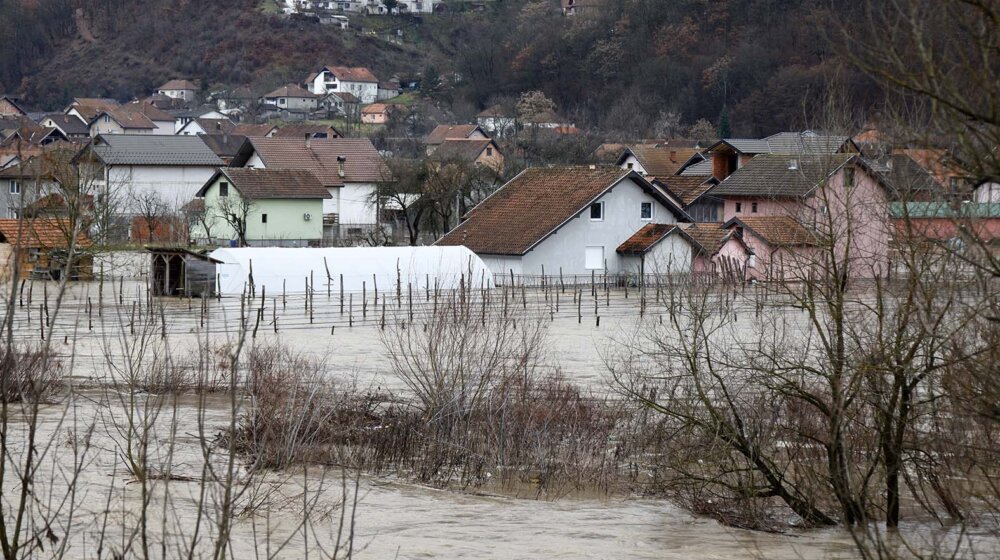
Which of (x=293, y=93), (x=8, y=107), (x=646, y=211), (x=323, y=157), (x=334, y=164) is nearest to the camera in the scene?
(x=646, y=211)

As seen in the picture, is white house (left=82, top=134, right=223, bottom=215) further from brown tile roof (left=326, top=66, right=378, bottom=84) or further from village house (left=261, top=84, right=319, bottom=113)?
brown tile roof (left=326, top=66, right=378, bottom=84)

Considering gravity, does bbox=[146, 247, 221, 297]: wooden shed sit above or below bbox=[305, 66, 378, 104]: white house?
below

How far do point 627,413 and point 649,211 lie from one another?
96.4ft

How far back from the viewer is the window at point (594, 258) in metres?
44.0

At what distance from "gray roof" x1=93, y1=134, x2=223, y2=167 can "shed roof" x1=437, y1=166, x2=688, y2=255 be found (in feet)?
67.4

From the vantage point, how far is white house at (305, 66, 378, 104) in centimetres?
13531

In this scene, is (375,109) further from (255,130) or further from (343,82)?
(255,130)

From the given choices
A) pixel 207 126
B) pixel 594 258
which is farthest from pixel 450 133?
pixel 594 258

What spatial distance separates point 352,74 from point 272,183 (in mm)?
86359

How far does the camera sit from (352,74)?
448ft

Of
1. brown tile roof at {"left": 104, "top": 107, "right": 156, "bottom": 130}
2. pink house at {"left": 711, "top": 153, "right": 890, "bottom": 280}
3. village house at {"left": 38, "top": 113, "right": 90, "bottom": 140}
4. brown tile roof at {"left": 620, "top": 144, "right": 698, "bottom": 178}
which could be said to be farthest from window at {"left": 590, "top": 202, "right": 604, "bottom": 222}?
brown tile roof at {"left": 104, "top": 107, "right": 156, "bottom": 130}

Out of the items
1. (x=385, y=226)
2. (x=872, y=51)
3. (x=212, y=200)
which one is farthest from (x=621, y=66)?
(x=872, y=51)

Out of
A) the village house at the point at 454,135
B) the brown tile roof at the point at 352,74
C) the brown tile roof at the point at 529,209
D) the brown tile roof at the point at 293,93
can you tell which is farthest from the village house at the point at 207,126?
the brown tile roof at the point at 529,209

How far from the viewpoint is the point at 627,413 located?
1628cm
